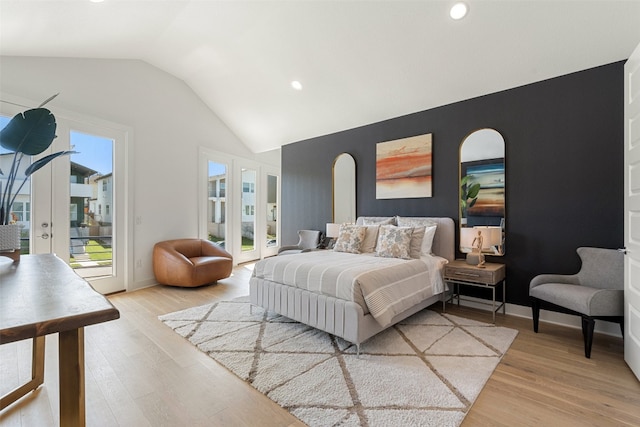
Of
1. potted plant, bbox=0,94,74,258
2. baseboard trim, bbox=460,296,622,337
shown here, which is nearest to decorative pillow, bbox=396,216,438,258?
baseboard trim, bbox=460,296,622,337

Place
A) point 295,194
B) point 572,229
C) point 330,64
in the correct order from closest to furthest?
point 572,229
point 330,64
point 295,194

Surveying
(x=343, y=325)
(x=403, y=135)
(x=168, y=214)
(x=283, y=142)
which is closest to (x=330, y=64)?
(x=403, y=135)

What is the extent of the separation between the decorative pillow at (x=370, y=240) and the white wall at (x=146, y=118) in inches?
126

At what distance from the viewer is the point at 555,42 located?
275cm

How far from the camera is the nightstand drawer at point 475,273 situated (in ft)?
9.91

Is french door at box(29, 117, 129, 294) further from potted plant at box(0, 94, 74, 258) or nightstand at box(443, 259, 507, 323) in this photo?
nightstand at box(443, 259, 507, 323)

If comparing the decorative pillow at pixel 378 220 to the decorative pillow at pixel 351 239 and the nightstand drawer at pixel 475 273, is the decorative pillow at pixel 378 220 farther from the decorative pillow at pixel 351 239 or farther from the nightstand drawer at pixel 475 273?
the nightstand drawer at pixel 475 273

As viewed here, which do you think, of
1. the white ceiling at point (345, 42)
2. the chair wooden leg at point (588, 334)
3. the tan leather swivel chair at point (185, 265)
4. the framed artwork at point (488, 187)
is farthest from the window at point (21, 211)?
the chair wooden leg at point (588, 334)

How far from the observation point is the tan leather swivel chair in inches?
167

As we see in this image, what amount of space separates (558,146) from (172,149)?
5.34 meters

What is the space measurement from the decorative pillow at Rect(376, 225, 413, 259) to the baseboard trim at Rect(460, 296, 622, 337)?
113 centimetres

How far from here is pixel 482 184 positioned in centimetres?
355

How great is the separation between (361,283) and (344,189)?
9.11 feet

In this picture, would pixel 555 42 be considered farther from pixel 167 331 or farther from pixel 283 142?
pixel 167 331
